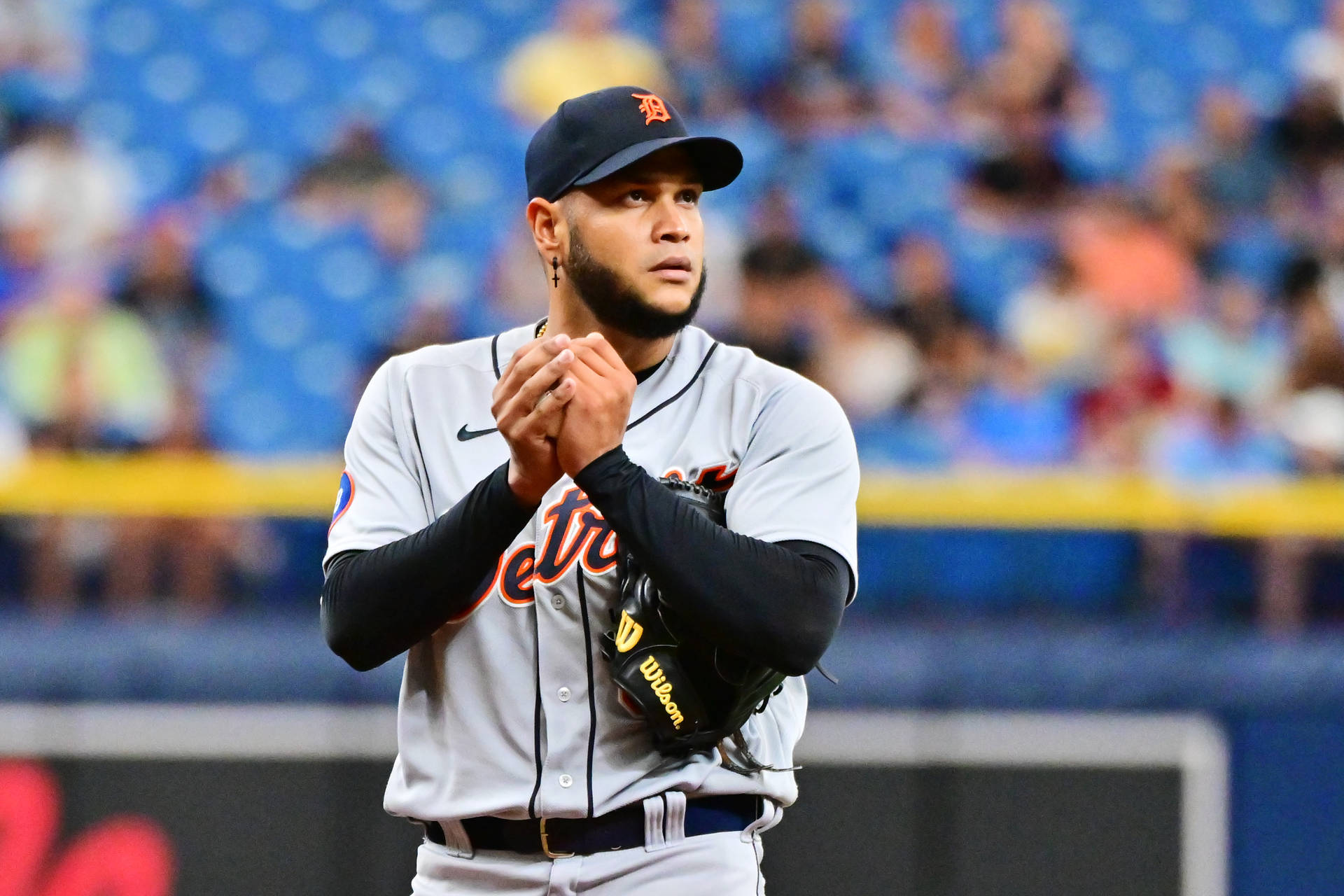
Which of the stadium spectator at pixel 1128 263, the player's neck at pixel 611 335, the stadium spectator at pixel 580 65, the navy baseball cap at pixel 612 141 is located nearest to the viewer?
the navy baseball cap at pixel 612 141

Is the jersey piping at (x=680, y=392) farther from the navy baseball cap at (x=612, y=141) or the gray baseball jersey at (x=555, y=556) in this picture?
the navy baseball cap at (x=612, y=141)

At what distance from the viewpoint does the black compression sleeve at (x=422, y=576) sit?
2086mm

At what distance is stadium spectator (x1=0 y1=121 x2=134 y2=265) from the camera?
23.1 ft

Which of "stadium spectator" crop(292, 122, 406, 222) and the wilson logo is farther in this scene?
"stadium spectator" crop(292, 122, 406, 222)

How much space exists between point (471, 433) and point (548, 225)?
0.31 meters

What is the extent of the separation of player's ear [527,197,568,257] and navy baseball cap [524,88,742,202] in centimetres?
1

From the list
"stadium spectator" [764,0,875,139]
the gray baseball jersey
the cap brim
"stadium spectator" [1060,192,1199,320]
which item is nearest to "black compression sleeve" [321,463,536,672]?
the gray baseball jersey

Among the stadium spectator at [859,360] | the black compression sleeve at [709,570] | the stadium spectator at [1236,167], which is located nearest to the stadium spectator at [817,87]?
the stadium spectator at [1236,167]

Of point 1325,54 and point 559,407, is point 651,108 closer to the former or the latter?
point 559,407

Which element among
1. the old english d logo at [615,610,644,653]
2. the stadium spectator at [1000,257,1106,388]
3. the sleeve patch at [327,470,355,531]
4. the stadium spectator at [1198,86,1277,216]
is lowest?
the old english d logo at [615,610,644,653]

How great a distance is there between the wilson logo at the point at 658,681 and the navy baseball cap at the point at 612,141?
0.64 meters

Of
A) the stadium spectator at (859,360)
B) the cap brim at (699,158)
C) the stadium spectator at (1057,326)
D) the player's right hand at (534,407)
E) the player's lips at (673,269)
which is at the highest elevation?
the stadium spectator at (1057,326)

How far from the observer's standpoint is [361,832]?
12.6 ft

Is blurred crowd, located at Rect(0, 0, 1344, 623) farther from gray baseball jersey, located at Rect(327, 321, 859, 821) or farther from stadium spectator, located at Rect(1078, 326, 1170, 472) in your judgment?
gray baseball jersey, located at Rect(327, 321, 859, 821)
